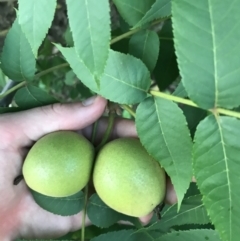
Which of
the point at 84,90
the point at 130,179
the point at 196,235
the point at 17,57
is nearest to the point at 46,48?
the point at 84,90

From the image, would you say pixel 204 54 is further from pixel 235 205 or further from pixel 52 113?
pixel 52 113

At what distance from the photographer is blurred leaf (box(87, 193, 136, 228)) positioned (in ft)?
3.13

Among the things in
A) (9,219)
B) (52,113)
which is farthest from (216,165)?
(9,219)

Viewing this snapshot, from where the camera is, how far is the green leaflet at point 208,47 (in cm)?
55

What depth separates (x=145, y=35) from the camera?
0.82 meters

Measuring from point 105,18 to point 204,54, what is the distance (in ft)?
0.52

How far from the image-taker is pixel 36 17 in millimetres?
646

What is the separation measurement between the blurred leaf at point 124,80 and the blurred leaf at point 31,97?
0.73 feet

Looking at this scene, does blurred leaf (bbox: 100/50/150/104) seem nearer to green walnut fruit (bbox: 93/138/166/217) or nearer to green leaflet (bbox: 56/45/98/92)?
green leaflet (bbox: 56/45/98/92)

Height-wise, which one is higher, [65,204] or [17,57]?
[17,57]

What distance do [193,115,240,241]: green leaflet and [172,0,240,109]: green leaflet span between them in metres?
0.07

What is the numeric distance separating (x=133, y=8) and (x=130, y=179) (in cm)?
34

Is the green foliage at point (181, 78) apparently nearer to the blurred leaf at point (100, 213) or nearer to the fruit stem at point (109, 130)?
the blurred leaf at point (100, 213)

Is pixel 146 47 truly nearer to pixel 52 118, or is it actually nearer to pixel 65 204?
pixel 52 118
